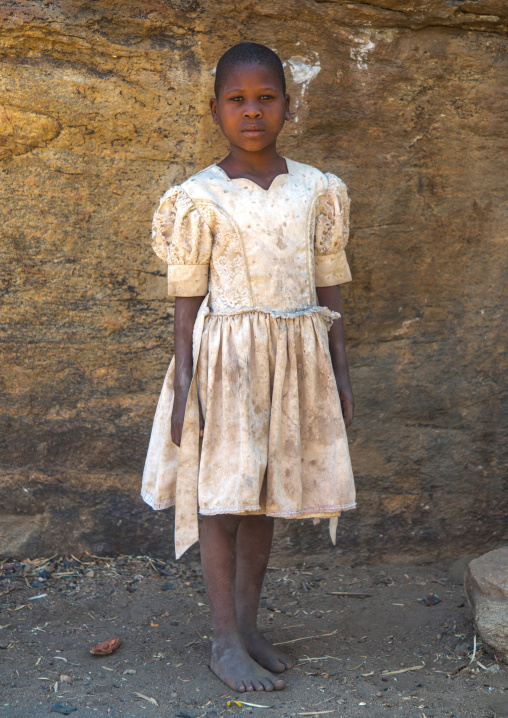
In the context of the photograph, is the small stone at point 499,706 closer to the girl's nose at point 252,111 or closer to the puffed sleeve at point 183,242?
the puffed sleeve at point 183,242

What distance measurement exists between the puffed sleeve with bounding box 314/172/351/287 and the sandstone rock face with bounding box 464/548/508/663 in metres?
0.97

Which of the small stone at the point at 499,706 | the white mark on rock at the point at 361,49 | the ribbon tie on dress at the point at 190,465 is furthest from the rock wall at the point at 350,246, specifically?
the small stone at the point at 499,706

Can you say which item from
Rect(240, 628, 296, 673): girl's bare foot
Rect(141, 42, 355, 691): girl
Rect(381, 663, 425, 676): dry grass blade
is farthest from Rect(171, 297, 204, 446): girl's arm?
Rect(381, 663, 425, 676): dry grass blade

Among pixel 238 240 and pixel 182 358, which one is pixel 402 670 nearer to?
pixel 182 358

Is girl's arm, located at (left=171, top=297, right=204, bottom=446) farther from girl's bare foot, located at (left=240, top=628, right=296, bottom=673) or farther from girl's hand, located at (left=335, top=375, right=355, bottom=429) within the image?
girl's bare foot, located at (left=240, top=628, right=296, bottom=673)

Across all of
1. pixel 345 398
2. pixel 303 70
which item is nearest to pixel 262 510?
pixel 345 398

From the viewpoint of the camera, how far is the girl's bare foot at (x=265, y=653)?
2.23 metres

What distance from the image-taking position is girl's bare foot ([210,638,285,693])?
6.89 ft

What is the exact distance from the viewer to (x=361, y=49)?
2689 mm

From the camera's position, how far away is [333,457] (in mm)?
2164

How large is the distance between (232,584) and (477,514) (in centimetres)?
125

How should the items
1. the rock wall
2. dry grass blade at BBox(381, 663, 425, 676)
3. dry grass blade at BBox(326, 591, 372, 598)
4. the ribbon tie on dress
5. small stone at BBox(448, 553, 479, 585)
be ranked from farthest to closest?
1. small stone at BBox(448, 553, 479, 585)
2. dry grass blade at BBox(326, 591, 372, 598)
3. the rock wall
4. dry grass blade at BBox(381, 663, 425, 676)
5. the ribbon tie on dress

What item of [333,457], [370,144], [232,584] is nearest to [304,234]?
[333,457]

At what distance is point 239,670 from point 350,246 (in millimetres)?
1501
